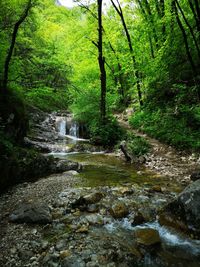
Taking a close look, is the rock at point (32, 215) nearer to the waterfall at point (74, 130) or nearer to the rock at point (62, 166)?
the rock at point (62, 166)

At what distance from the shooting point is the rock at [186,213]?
454 cm

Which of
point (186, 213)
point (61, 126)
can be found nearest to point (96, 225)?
point (186, 213)

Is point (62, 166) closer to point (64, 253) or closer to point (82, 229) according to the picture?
point (82, 229)

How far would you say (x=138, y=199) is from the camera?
604 cm

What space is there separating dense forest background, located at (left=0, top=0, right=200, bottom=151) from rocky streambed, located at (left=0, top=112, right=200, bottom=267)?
8.71 feet

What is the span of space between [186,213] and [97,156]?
7752 millimetres

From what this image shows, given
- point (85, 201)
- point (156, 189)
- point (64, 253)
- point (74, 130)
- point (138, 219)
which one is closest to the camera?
point (64, 253)

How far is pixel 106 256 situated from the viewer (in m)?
3.86

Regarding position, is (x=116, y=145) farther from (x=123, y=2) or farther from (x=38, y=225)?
(x=123, y=2)

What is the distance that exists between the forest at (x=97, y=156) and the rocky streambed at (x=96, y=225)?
0.02m

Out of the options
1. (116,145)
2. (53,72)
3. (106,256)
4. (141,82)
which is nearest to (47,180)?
(106,256)

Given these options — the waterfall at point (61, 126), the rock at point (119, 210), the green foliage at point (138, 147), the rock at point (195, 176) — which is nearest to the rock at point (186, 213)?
the rock at point (119, 210)

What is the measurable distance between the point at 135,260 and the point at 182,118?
872 centimetres

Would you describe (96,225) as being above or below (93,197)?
below
